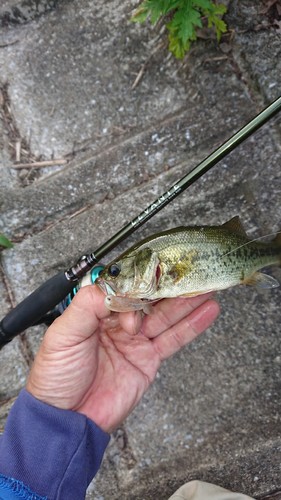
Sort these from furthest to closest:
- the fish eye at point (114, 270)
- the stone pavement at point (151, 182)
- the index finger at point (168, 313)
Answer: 1. the stone pavement at point (151, 182)
2. the index finger at point (168, 313)
3. the fish eye at point (114, 270)

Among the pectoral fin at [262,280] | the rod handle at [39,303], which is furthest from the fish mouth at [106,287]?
the pectoral fin at [262,280]

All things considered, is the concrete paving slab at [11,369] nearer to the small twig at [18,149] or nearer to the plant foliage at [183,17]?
the small twig at [18,149]

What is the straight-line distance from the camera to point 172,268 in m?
2.55

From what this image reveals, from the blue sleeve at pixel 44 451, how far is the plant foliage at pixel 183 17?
265 centimetres

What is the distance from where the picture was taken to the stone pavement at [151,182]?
3.52 metres

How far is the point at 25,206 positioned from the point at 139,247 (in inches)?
65.8

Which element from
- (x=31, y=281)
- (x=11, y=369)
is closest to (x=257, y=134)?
(x=31, y=281)

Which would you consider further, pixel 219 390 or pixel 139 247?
pixel 219 390

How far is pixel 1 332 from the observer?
296 cm

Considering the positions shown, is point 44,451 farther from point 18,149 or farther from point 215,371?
point 18,149

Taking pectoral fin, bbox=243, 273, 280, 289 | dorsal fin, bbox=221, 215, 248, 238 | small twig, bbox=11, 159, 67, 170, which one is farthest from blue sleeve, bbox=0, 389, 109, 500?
small twig, bbox=11, 159, 67, 170

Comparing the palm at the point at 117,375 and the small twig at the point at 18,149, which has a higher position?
the small twig at the point at 18,149

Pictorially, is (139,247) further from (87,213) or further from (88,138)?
(88,138)

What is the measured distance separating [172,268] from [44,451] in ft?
4.36
